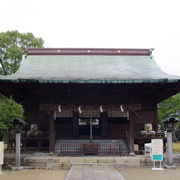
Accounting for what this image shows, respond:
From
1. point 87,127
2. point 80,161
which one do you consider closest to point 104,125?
point 87,127

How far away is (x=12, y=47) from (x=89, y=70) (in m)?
16.8

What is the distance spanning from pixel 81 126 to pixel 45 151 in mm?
4790

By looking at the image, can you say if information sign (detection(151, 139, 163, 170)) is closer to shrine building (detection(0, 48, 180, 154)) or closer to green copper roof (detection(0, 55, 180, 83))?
shrine building (detection(0, 48, 180, 154))

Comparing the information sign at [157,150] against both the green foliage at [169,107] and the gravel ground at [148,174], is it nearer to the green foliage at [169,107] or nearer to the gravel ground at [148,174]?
the gravel ground at [148,174]

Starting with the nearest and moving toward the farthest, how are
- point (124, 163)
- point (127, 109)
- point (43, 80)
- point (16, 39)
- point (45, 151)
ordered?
point (124, 163), point (43, 80), point (127, 109), point (45, 151), point (16, 39)

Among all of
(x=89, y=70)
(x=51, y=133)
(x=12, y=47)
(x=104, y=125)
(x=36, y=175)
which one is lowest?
(x=36, y=175)

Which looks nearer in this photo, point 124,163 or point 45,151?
point 124,163

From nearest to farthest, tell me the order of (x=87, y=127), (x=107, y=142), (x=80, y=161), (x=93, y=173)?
(x=93, y=173), (x=80, y=161), (x=107, y=142), (x=87, y=127)

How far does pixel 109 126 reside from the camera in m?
16.9

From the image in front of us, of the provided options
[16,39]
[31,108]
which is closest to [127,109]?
[31,108]

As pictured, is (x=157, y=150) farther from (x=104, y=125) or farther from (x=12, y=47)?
(x=12, y=47)

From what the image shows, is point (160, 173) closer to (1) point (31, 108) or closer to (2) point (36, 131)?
(2) point (36, 131)

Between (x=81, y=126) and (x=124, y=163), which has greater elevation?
(x=81, y=126)

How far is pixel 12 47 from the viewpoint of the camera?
30016mm
